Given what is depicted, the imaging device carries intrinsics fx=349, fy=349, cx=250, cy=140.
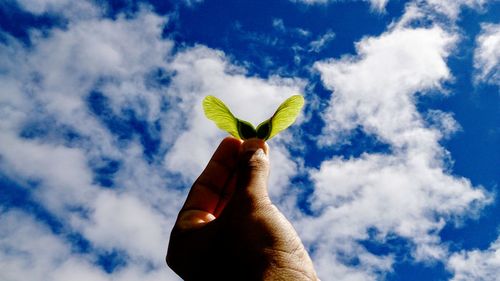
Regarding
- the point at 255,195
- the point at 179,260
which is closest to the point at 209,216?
the point at 179,260

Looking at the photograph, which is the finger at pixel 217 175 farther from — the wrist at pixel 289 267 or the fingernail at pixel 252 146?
the wrist at pixel 289 267

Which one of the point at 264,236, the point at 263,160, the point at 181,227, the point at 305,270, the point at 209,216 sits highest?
the point at 263,160

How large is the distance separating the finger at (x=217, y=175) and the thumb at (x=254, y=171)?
0.53 meters

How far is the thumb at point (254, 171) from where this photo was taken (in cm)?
320

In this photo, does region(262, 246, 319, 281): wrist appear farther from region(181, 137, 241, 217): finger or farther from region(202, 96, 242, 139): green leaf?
region(202, 96, 242, 139): green leaf

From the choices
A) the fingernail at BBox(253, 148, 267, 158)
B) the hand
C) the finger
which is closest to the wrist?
the hand

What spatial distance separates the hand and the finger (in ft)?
0.72

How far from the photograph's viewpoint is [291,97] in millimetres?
3838

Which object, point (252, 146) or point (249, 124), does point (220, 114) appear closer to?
point (249, 124)

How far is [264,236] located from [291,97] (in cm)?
164

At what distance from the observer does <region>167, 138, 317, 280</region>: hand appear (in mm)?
2713

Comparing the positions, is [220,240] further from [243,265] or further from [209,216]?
[209,216]

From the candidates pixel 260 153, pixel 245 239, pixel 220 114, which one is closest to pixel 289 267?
pixel 245 239

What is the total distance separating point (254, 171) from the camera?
338 cm
